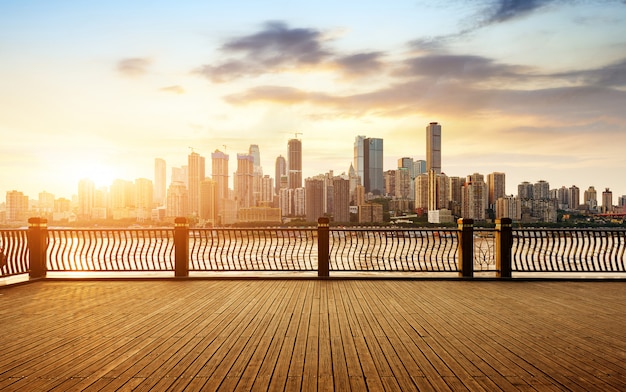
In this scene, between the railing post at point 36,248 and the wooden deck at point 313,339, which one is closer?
the wooden deck at point 313,339

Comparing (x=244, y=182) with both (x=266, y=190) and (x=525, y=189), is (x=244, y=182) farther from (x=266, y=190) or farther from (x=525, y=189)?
(x=525, y=189)

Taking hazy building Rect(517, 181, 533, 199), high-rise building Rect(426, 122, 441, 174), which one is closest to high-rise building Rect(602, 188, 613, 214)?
hazy building Rect(517, 181, 533, 199)

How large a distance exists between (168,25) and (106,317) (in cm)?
1410

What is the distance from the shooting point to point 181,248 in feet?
29.0

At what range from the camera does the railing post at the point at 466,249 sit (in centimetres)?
869

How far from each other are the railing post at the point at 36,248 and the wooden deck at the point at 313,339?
1547mm

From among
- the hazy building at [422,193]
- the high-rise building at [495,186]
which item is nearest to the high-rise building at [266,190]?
the hazy building at [422,193]

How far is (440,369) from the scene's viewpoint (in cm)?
336

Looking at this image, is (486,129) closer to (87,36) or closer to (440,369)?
(87,36)

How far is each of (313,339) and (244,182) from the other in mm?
107575

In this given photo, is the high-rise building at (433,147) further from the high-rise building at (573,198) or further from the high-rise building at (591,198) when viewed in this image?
the high-rise building at (591,198)

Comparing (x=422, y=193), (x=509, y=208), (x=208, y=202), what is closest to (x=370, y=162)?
(x=422, y=193)

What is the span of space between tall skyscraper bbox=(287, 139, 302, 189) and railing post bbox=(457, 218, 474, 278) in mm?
114953

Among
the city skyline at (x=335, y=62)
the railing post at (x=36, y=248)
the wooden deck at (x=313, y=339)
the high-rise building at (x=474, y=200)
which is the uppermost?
the city skyline at (x=335, y=62)
